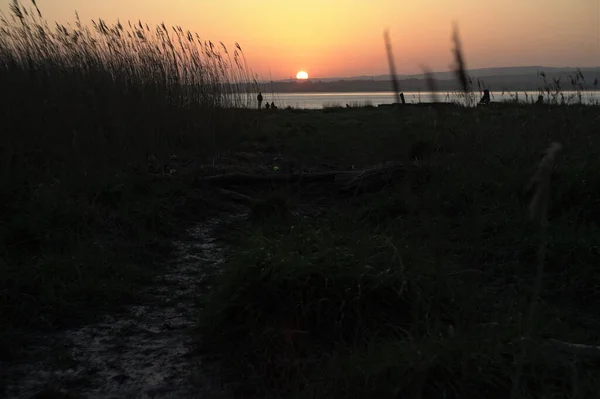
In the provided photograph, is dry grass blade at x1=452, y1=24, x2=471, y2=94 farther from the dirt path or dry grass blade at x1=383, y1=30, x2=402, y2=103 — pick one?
the dirt path

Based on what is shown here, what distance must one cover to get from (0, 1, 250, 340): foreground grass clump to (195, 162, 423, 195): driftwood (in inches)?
16.4

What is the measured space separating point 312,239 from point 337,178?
108 inches

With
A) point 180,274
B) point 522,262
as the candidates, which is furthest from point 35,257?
point 522,262

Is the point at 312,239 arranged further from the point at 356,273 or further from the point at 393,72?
the point at 393,72

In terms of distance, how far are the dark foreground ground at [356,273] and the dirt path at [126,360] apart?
0.12m

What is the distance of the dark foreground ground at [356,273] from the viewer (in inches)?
72.9

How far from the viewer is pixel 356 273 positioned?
7.91 feet

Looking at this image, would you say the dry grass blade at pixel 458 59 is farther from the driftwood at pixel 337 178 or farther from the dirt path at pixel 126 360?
the driftwood at pixel 337 178

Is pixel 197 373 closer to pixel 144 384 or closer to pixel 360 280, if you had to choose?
pixel 144 384

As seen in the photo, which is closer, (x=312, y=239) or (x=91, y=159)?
(x=312, y=239)

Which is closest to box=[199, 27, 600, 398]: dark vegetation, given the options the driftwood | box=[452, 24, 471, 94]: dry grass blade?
box=[452, 24, 471, 94]: dry grass blade

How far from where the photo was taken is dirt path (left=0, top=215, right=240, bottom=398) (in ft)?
6.75

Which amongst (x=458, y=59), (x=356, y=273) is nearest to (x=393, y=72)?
(x=458, y=59)

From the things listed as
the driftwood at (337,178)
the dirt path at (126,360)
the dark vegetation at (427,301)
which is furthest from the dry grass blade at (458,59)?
the driftwood at (337,178)
